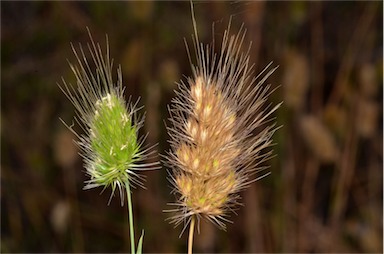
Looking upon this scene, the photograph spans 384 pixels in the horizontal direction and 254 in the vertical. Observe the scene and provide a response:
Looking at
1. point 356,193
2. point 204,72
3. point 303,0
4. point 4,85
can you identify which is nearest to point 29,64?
point 4,85

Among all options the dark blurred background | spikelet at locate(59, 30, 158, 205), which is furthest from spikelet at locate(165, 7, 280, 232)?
the dark blurred background

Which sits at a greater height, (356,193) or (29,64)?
(29,64)

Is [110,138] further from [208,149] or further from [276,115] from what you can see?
[276,115]

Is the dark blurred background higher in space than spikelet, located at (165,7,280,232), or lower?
higher

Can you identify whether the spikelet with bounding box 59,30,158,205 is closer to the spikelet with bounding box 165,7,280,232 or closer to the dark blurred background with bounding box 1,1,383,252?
the spikelet with bounding box 165,7,280,232

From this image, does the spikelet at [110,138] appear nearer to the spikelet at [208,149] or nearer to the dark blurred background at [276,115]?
the spikelet at [208,149]

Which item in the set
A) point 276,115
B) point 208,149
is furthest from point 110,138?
point 276,115

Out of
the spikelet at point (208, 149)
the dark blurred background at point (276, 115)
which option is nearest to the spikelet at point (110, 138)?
the spikelet at point (208, 149)

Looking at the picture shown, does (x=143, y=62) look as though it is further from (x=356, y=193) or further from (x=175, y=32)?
(x=356, y=193)

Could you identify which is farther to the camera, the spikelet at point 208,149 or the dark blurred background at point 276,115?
the dark blurred background at point 276,115
